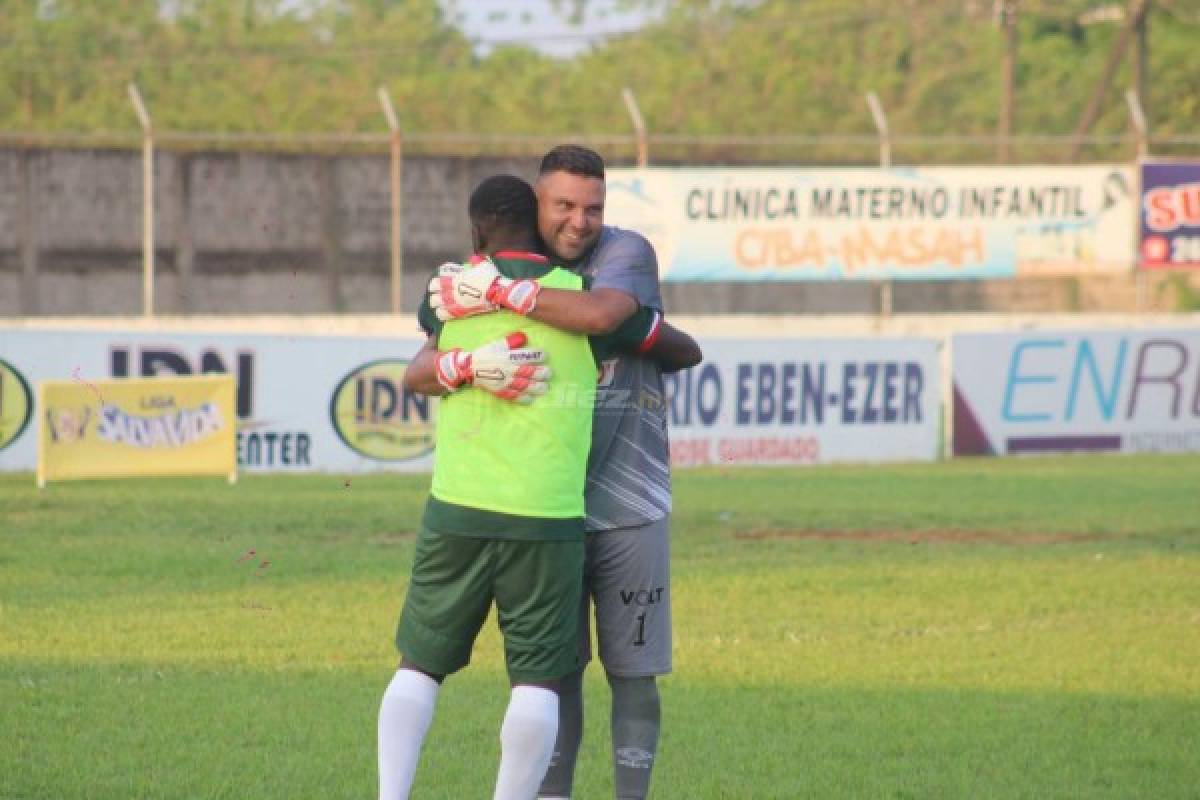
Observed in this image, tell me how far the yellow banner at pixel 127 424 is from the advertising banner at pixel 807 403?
517cm

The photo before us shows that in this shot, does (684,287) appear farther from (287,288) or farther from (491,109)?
(491,109)

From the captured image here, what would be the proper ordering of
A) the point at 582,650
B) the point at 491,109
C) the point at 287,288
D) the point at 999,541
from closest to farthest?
the point at 582,650 < the point at 999,541 < the point at 287,288 < the point at 491,109

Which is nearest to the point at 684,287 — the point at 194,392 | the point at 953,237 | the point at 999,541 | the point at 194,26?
the point at 953,237

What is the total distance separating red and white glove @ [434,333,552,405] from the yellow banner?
553 inches

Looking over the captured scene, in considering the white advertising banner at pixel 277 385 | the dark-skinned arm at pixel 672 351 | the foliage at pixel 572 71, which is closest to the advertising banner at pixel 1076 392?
the white advertising banner at pixel 277 385

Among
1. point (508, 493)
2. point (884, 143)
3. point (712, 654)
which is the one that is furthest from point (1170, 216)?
Answer: point (508, 493)

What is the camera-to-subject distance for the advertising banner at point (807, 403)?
74.8ft

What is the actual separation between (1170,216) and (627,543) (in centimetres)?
2260

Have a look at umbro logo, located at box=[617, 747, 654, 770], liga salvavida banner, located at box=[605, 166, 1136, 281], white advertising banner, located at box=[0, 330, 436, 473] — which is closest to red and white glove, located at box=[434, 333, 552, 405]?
umbro logo, located at box=[617, 747, 654, 770]

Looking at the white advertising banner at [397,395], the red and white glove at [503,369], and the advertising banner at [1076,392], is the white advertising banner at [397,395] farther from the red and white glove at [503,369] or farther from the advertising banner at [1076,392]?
the red and white glove at [503,369]

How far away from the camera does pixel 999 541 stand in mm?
15469

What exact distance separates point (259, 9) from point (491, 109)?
8.32m

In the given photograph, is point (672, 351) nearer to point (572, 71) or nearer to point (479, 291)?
point (479, 291)

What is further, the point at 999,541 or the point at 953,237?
the point at 953,237
